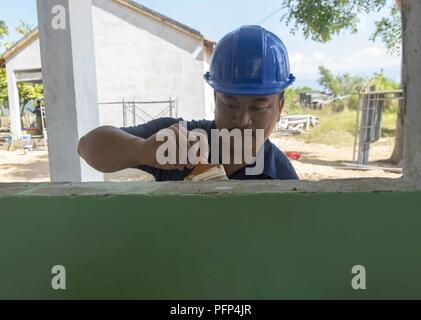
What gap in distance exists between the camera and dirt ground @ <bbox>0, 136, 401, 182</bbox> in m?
8.51

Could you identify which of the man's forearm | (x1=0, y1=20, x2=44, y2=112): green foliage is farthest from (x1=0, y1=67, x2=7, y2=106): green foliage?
the man's forearm

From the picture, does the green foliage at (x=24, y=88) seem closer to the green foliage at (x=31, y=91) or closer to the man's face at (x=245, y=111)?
the green foliage at (x=31, y=91)

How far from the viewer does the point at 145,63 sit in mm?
12000

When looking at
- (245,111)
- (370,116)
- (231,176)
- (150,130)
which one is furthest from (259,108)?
(370,116)

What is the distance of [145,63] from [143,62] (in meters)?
0.07

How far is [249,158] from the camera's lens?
148 cm

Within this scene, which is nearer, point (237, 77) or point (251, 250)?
point (251, 250)

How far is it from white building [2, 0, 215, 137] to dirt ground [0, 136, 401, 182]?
101 inches
